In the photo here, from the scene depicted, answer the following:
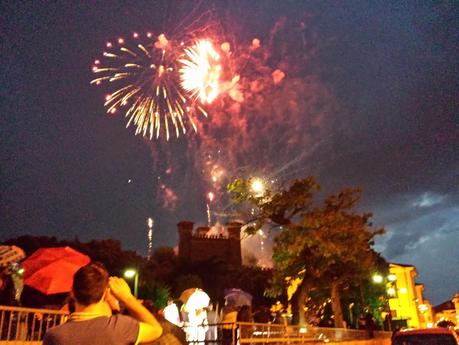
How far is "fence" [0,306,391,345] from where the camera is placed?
27.2ft

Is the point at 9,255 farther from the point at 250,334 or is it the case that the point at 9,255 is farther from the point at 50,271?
the point at 250,334

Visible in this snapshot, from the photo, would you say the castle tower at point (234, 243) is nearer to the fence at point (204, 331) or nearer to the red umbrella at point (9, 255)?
the fence at point (204, 331)

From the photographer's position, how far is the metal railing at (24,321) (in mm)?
8148

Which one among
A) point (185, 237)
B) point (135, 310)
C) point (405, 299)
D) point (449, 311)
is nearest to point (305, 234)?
point (135, 310)

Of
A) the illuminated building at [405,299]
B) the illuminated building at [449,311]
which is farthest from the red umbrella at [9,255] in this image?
the illuminated building at [449,311]

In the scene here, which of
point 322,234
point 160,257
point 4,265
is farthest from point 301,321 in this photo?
point 160,257

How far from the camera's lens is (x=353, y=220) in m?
21.2

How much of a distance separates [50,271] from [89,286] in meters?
9.51

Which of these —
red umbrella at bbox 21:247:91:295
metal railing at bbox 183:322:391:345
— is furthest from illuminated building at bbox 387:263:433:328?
red umbrella at bbox 21:247:91:295

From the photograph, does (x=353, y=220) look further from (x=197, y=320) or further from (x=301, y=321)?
(x=197, y=320)

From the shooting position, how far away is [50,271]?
11500 millimetres

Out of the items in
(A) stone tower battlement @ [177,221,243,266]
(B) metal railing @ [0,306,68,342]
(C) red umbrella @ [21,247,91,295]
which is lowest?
(B) metal railing @ [0,306,68,342]

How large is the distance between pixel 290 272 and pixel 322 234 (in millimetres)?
2629

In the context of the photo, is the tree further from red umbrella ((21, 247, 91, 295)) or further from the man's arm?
the man's arm
